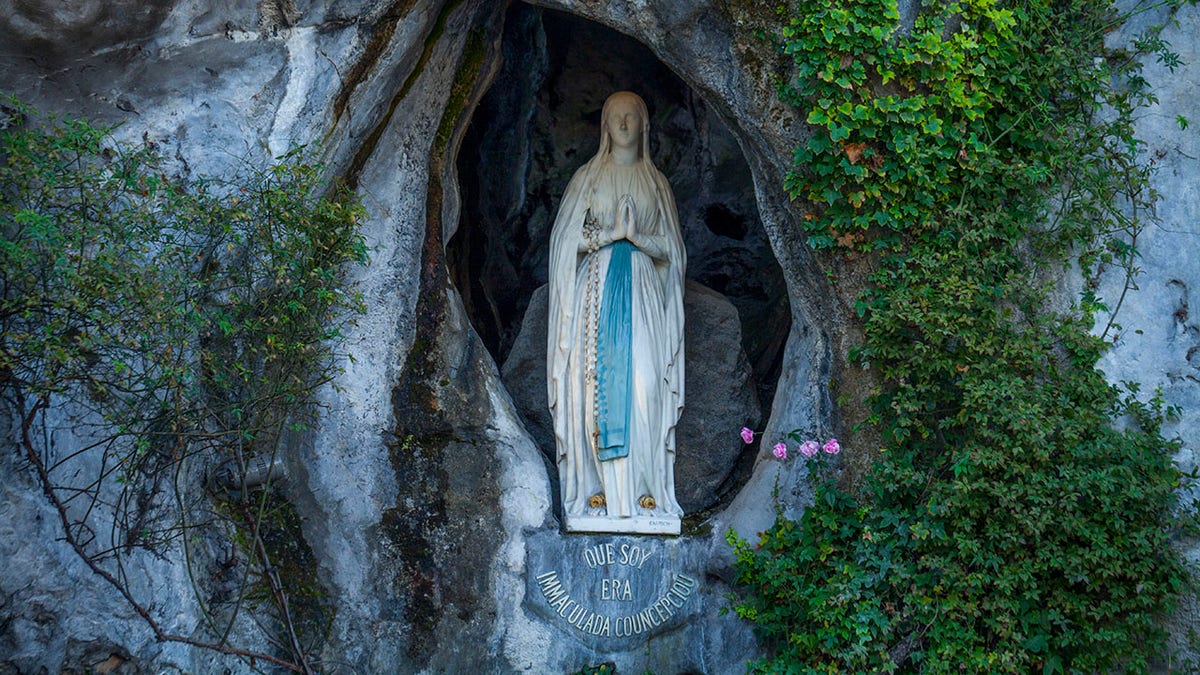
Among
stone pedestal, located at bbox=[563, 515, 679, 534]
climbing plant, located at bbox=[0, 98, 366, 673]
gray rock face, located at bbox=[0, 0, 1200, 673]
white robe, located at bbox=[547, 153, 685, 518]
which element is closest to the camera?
climbing plant, located at bbox=[0, 98, 366, 673]

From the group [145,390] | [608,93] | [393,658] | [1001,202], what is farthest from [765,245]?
[145,390]

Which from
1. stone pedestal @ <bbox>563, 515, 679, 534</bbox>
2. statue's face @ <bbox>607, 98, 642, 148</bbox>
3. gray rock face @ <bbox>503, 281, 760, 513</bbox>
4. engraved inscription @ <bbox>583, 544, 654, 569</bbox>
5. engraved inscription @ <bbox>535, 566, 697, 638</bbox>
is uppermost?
statue's face @ <bbox>607, 98, 642, 148</bbox>

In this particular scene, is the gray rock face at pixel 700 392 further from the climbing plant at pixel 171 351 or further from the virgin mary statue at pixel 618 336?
the climbing plant at pixel 171 351

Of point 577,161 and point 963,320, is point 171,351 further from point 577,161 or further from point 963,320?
point 963,320

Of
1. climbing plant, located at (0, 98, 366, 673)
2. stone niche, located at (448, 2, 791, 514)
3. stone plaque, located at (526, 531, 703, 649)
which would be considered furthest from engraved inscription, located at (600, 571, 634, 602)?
stone niche, located at (448, 2, 791, 514)

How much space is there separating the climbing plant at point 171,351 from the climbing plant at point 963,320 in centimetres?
220

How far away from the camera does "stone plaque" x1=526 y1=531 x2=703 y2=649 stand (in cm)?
652

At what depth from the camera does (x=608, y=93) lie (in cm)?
814

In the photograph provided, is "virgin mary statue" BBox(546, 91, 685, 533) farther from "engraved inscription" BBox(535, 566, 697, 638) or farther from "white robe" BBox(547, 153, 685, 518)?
"engraved inscription" BBox(535, 566, 697, 638)

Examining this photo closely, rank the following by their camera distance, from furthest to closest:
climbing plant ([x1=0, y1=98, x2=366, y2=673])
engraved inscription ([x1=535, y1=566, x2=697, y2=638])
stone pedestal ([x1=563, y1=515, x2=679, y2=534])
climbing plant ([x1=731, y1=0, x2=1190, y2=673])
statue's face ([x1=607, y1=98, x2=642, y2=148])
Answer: statue's face ([x1=607, y1=98, x2=642, y2=148]) < stone pedestal ([x1=563, y1=515, x2=679, y2=534]) < engraved inscription ([x1=535, y1=566, x2=697, y2=638]) < climbing plant ([x1=731, y1=0, x2=1190, y2=673]) < climbing plant ([x1=0, y1=98, x2=366, y2=673])

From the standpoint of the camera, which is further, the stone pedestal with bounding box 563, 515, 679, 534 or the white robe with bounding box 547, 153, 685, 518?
the white robe with bounding box 547, 153, 685, 518

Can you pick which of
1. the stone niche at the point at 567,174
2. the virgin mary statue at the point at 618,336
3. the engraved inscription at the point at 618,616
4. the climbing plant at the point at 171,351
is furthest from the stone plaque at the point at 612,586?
the stone niche at the point at 567,174

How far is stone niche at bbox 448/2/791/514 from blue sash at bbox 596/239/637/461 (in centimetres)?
94

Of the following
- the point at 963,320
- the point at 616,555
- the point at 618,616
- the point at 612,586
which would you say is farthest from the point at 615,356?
the point at 963,320
